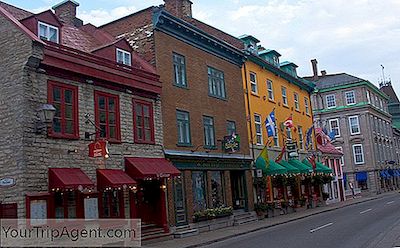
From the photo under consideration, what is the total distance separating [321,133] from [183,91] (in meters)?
25.1

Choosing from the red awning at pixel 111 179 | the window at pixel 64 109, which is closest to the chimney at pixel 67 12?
the window at pixel 64 109

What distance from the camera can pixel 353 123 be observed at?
209 ft

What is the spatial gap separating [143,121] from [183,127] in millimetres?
3231

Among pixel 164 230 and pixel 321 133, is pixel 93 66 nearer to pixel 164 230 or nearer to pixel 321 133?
pixel 164 230

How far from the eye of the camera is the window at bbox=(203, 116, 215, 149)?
25125 mm

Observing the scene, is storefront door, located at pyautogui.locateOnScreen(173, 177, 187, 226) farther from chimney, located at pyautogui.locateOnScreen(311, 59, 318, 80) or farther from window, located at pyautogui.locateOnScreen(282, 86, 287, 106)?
chimney, located at pyautogui.locateOnScreen(311, 59, 318, 80)

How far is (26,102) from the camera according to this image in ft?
50.5

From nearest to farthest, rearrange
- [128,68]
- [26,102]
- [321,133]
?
[26,102] → [128,68] → [321,133]

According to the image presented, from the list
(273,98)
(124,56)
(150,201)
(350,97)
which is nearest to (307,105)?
(273,98)

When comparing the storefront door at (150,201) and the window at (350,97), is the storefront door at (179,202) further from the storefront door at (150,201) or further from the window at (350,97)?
the window at (350,97)

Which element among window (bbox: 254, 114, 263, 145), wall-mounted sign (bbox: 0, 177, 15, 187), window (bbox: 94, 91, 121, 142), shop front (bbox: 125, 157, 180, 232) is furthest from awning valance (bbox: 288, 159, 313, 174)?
wall-mounted sign (bbox: 0, 177, 15, 187)

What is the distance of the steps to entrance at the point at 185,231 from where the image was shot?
2081cm

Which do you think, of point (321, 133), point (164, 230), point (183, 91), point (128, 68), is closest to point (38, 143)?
point (128, 68)

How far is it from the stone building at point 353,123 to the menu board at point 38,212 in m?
50.3
